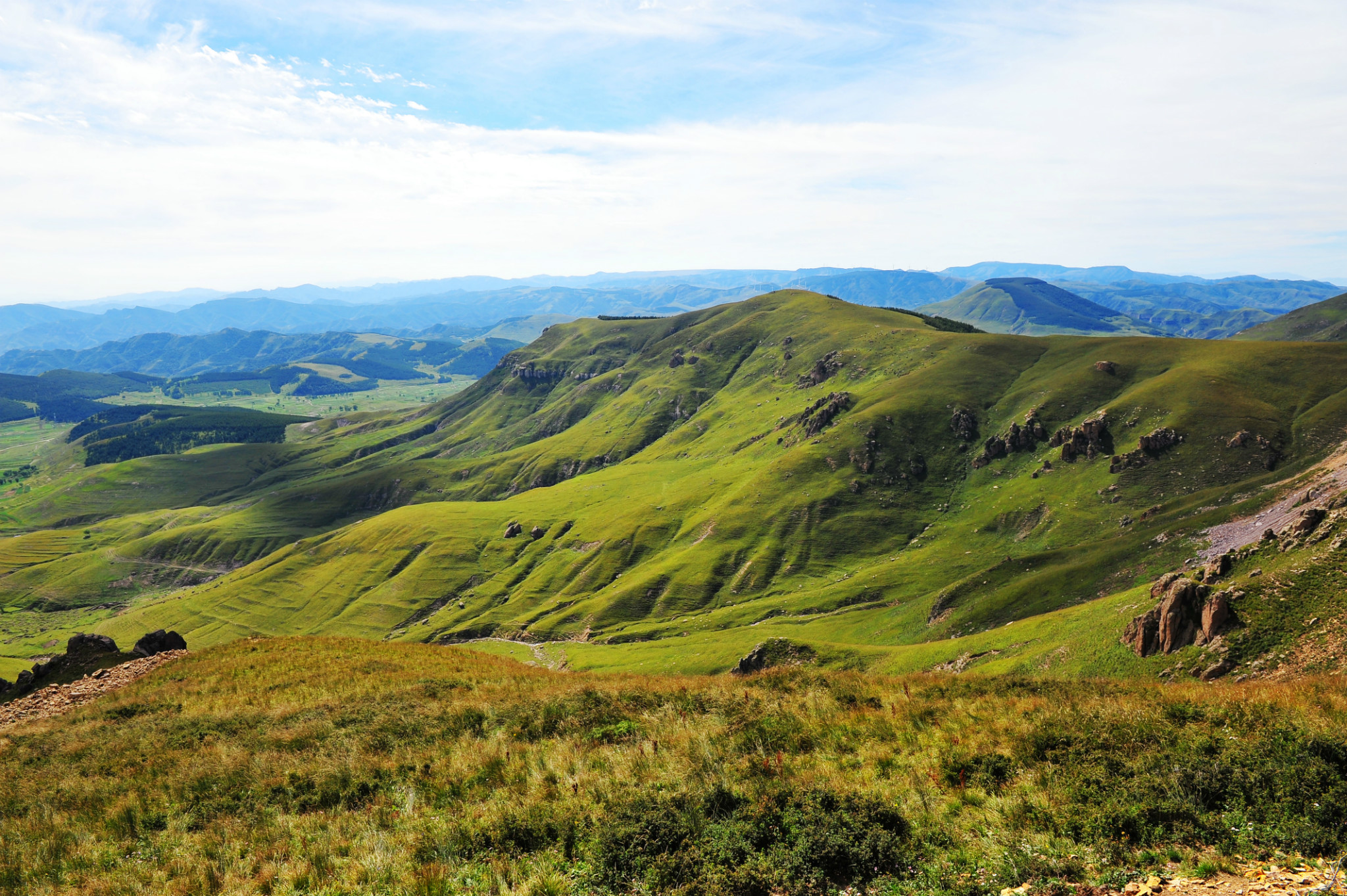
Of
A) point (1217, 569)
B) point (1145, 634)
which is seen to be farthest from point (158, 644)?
point (1217, 569)

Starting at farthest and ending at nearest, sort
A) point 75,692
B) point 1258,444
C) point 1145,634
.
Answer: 1. point 1258,444
2. point 1145,634
3. point 75,692

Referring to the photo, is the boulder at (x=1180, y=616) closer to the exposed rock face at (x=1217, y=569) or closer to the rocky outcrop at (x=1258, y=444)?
the exposed rock face at (x=1217, y=569)

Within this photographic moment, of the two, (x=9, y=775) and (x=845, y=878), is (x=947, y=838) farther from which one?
(x=9, y=775)

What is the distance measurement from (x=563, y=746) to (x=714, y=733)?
228 inches

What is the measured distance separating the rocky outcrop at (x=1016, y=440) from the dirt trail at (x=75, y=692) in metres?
203

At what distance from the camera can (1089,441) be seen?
570ft

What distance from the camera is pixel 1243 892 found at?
1249 centimetres

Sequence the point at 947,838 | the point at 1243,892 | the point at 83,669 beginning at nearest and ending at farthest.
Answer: the point at 1243,892, the point at 947,838, the point at 83,669

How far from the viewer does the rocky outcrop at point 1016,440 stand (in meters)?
190

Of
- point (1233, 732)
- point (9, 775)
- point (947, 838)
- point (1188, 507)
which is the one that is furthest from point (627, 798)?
point (1188, 507)

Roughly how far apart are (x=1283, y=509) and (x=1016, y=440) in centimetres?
10018

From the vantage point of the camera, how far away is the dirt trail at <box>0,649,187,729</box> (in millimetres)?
35844

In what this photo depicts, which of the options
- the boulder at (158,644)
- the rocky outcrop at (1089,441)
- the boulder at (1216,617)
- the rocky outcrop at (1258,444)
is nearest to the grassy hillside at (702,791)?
the boulder at (158,644)

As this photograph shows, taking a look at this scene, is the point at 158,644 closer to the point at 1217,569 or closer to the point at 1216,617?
the point at 1216,617
